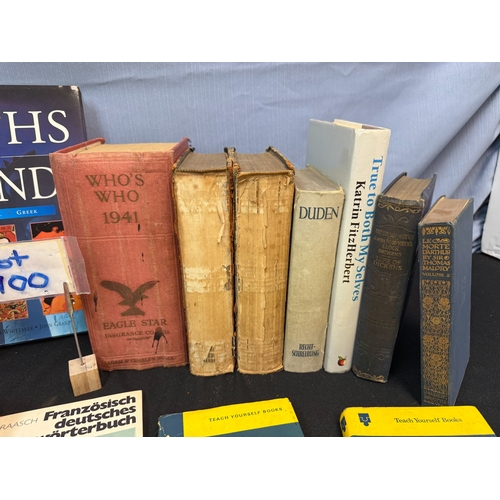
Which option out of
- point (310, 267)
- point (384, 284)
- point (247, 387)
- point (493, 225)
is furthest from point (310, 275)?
point (493, 225)

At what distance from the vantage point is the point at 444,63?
914 millimetres

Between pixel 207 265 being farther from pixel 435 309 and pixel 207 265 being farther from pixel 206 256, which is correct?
A: pixel 435 309

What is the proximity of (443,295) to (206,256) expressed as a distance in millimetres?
381

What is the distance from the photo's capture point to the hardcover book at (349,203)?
0.61 m

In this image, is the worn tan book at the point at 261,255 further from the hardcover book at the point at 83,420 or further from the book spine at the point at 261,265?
the hardcover book at the point at 83,420

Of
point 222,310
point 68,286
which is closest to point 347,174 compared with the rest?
point 222,310

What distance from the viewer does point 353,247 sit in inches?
26.2

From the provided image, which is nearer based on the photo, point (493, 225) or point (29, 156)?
point (29, 156)

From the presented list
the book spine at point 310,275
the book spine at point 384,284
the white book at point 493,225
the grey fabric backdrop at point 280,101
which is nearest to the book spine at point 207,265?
the book spine at point 310,275

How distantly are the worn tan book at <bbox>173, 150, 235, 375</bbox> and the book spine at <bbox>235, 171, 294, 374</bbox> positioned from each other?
19 millimetres

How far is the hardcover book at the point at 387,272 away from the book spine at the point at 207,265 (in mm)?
239

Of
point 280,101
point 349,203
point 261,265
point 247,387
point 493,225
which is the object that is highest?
point 280,101

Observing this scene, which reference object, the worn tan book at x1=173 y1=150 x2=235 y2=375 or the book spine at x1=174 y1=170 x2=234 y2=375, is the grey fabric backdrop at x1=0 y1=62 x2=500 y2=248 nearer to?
the worn tan book at x1=173 y1=150 x2=235 y2=375

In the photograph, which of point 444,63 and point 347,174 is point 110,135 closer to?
point 347,174
